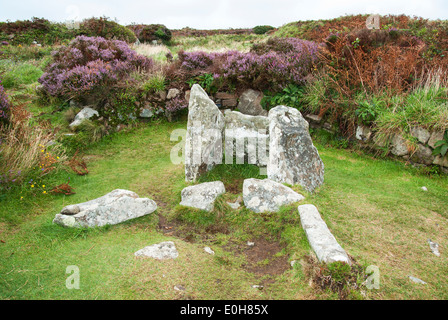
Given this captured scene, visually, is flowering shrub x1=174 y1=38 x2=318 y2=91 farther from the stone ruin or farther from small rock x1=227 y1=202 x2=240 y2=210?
small rock x1=227 y1=202 x2=240 y2=210

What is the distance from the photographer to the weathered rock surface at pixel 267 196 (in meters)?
5.18

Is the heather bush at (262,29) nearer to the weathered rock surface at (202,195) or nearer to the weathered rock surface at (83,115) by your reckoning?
the weathered rock surface at (83,115)

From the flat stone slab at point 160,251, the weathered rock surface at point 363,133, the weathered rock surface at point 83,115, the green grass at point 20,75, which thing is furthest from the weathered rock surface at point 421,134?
the green grass at point 20,75

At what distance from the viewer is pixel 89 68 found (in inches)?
410

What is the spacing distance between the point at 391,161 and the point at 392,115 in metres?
1.18

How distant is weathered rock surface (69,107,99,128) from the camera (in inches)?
354

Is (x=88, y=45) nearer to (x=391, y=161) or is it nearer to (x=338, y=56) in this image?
(x=338, y=56)

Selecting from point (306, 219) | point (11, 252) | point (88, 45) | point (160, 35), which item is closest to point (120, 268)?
point (11, 252)

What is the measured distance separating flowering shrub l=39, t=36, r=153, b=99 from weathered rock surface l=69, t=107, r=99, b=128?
0.59m

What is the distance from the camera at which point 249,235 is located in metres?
4.83

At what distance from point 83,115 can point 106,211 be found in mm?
5481

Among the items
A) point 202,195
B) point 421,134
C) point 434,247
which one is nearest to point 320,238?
point 434,247

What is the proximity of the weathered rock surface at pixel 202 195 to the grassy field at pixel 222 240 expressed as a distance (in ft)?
0.43

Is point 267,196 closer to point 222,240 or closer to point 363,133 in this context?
point 222,240
